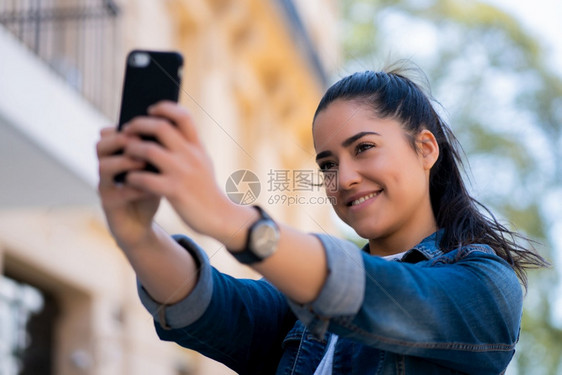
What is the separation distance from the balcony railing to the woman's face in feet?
14.3

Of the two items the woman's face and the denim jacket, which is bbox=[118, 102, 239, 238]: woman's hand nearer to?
the denim jacket

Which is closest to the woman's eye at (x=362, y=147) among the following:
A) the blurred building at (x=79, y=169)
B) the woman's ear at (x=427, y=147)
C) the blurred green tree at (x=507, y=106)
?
the woman's ear at (x=427, y=147)

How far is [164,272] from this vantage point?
1.54 meters

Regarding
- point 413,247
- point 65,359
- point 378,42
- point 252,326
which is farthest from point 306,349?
point 378,42

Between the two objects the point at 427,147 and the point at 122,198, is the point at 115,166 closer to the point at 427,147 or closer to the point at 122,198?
the point at 122,198

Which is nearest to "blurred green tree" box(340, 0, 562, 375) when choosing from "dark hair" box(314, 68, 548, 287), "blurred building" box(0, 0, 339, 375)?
"blurred building" box(0, 0, 339, 375)

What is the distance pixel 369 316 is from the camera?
1.38m

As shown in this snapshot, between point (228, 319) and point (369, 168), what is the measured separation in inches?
14.1

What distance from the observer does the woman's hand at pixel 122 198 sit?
1.28 metres

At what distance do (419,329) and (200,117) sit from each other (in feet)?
25.1

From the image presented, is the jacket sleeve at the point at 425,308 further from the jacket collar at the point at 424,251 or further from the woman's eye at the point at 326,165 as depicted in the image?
the woman's eye at the point at 326,165

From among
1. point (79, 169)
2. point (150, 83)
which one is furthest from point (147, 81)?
point (79, 169)

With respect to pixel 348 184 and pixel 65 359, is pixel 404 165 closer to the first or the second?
pixel 348 184

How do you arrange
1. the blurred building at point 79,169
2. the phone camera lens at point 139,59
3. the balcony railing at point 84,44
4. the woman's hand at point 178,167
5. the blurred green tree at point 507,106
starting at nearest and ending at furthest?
1. the woman's hand at point 178,167
2. the phone camera lens at point 139,59
3. the blurred building at point 79,169
4. the balcony railing at point 84,44
5. the blurred green tree at point 507,106
